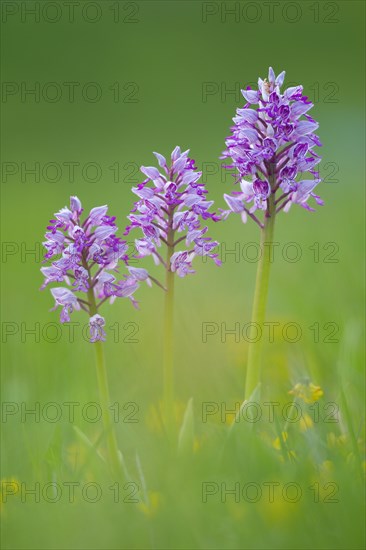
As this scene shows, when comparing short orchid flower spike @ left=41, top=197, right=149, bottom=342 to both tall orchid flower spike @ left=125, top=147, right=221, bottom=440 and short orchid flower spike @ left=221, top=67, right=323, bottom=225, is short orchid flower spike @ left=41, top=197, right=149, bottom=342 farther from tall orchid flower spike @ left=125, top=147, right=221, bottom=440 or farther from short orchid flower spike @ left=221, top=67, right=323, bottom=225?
short orchid flower spike @ left=221, top=67, right=323, bottom=225

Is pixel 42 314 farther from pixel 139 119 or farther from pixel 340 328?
pixel 139 119

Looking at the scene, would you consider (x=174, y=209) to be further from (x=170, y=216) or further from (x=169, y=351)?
(x=169, y=351)

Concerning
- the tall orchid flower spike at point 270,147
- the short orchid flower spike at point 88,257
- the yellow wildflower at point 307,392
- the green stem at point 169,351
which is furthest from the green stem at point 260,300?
the short orchid flower spike at point 88,257

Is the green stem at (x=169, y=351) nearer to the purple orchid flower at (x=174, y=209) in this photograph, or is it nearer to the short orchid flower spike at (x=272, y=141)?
the purple orchid flower at (x=174, y=209)

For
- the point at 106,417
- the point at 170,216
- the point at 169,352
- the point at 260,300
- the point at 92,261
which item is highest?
the point at 170,216

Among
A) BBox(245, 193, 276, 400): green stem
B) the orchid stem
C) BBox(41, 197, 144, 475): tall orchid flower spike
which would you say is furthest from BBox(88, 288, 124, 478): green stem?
BBox(245, 193, 276, 400): green stem

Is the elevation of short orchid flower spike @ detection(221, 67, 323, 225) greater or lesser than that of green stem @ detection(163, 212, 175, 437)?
greater

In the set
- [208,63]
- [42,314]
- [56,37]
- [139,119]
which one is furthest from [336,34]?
[42,314]

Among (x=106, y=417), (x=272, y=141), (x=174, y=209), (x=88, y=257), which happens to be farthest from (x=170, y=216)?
(x=106, y=417)
